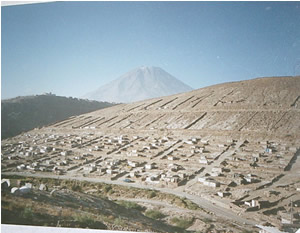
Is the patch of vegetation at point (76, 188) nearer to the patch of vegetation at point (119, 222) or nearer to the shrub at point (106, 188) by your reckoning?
the shrub at point (106, 188)

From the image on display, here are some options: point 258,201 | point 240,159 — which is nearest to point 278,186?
point 258,201

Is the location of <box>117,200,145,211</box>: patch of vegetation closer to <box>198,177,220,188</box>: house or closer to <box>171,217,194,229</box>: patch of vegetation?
<box>171,217,194,229</box>: patch of vegetation

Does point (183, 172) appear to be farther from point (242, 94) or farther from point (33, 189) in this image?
point (242, 94)

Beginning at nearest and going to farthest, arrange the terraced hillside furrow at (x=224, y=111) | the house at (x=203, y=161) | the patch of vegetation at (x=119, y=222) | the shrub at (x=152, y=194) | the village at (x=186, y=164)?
the patch of vegetation at (x=119, y=222), the village at (x=186, y=164), the shrub at (x=152, y=194), the house at (x=203, y=161), the terraced hillside furrow at (x=224, y=111)

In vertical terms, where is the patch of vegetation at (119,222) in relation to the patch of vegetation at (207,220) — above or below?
above

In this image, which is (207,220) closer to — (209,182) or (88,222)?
(209,182)

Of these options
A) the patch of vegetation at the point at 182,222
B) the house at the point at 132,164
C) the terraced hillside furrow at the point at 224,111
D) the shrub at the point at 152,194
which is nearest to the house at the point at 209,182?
the shrub at the point at 152,194

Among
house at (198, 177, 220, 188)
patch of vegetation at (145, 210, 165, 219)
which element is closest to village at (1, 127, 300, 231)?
house at (198, 177, 220, 188)
